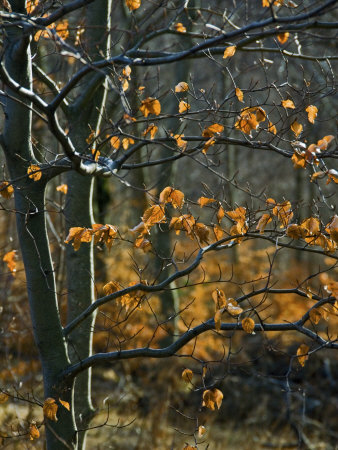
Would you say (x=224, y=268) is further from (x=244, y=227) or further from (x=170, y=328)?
(x=244, y=227)

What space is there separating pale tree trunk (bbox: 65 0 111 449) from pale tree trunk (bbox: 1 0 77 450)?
0.75m

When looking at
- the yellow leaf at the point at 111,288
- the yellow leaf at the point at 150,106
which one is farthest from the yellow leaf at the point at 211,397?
the yellow leaf at the point at 150,106

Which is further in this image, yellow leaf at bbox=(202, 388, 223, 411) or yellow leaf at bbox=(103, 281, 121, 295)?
yellow leaf at bbox=(103, 281, 121, 295)

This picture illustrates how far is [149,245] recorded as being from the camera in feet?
11.1

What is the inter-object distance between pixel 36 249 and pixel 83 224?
49.0 inches

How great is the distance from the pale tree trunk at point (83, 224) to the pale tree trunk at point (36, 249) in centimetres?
75

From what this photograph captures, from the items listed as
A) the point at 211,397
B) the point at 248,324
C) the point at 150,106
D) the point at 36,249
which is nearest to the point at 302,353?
the point at 248,324

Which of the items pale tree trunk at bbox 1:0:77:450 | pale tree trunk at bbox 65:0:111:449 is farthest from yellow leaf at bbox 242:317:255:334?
pale tree trunk at bbox 65:0:111:449

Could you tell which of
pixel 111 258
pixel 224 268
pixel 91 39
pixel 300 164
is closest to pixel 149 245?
pixel 300 164

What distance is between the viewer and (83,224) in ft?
16.3

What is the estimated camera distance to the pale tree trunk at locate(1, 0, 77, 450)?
3.68 meters

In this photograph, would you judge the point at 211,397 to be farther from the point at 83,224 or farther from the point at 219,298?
the point at 83,224

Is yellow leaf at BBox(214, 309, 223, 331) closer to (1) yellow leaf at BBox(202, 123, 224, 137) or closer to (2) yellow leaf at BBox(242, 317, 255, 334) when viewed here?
(2) yellow leaf at BBox(242, 317, 255, 334)

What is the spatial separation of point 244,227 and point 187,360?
6.72 meters
